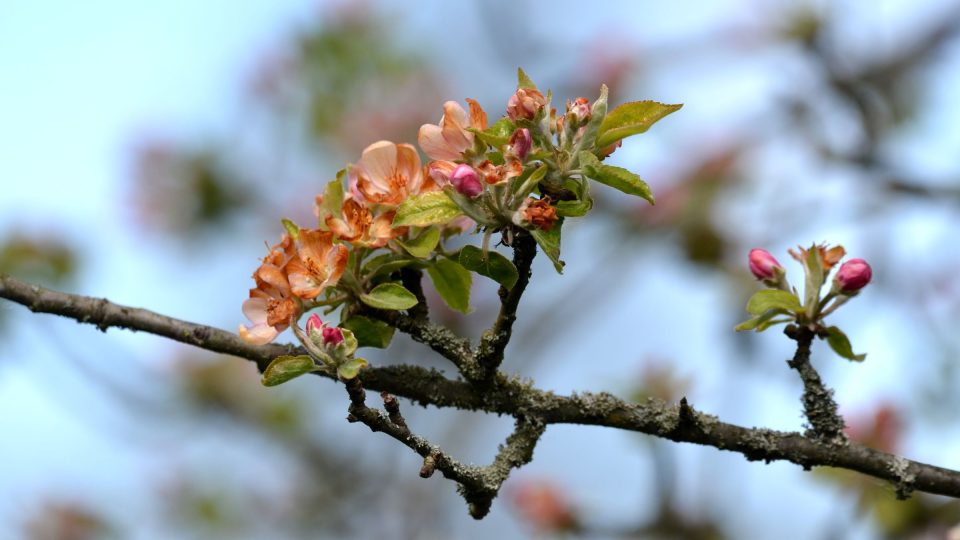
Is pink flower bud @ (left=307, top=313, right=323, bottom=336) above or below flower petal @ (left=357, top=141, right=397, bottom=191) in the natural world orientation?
below

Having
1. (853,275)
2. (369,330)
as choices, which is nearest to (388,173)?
(369,330)

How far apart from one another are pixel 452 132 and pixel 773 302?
0.52 m

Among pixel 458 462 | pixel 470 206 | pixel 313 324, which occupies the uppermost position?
pixel 470 206

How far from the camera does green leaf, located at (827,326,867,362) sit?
1.48m

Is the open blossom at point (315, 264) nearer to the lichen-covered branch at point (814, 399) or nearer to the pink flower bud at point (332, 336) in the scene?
the pink flower bud at point (332, 336)

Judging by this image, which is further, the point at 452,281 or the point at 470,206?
the point at 452,281

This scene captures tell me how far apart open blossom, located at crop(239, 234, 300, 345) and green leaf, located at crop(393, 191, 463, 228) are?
0.18 metres

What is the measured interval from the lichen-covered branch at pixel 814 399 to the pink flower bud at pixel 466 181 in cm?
58

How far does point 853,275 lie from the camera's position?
142 cm

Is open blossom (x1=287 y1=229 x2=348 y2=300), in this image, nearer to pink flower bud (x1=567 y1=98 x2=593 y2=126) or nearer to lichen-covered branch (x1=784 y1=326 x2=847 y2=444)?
pink flower bud (x1=567 y1=98 x2=593 y2=126)

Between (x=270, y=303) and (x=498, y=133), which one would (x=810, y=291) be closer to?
(x=498, y=133)

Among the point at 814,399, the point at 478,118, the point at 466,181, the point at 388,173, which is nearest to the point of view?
the point at 466,181

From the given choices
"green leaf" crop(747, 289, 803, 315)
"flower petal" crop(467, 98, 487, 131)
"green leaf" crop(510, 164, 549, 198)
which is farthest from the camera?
"green leaf" crop(747, 289, 803, 315)

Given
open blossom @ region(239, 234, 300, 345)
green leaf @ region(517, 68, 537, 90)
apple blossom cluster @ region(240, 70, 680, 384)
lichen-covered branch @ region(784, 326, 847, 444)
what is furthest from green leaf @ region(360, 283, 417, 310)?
lichen-covered branch @ region(784, 326, 847, 444)
